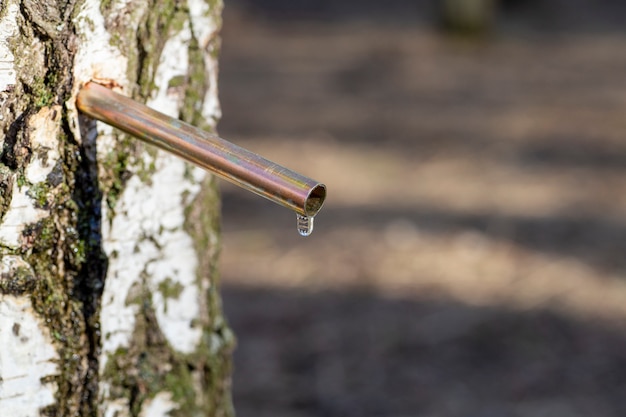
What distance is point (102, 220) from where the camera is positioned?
1.31 meters

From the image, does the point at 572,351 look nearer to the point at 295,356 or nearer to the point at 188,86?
the point at 295,356

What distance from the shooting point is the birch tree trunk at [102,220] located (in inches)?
46.6

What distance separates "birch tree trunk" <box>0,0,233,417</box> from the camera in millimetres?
1185

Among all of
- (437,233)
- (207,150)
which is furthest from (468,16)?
(207,150)

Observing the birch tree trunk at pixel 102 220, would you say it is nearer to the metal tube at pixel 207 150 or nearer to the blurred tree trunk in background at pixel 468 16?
the metal tube at pixel 207 150

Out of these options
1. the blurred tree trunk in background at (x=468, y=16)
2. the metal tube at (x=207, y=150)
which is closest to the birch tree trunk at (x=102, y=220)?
the metal tube at (x=207, y=150)

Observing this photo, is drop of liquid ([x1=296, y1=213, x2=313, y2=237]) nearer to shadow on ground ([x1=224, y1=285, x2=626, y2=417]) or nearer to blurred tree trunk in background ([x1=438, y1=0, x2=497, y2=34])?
shadow on ground ([x1=224, y1=285, x2=626, y2=417])

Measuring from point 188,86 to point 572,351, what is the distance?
2471 mm

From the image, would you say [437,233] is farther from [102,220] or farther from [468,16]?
[468,16]

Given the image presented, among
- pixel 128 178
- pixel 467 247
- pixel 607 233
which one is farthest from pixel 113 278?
pixel 607 233

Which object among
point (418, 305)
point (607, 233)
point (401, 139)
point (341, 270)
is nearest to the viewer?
point (418, 305)

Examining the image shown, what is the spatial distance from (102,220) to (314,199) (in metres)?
0.41

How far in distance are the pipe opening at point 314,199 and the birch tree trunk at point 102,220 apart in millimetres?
400

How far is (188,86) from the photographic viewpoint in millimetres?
1410
